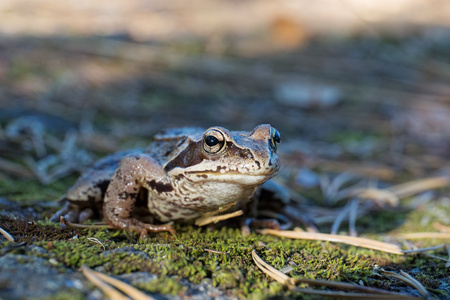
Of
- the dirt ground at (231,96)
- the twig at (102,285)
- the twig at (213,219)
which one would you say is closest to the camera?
the twig at (102,285)

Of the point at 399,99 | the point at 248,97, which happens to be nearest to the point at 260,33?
the point at 248,97

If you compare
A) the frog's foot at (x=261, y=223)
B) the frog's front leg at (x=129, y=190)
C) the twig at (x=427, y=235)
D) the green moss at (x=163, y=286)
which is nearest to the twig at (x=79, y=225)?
the frog's front leg at (x=129, y=190)

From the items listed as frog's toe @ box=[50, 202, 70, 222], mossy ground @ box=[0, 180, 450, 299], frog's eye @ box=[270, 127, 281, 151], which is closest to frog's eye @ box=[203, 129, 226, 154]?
frog's eye @ box=[270, 127, 281, 151]

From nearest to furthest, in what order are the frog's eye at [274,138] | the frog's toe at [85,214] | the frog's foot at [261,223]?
the frog's eye at [274,138] < the frog's toe at [85,214] < the frog's foot at [261,223]

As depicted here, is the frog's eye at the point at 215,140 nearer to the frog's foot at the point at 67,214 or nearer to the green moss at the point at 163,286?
the green moss at the point at 163,286

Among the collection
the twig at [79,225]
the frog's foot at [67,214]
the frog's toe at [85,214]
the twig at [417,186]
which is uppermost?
the twig at [79,225]

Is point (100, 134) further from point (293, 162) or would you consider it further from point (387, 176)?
point (387, 176)

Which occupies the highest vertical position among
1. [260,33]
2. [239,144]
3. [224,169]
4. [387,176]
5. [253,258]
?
[260,33]
